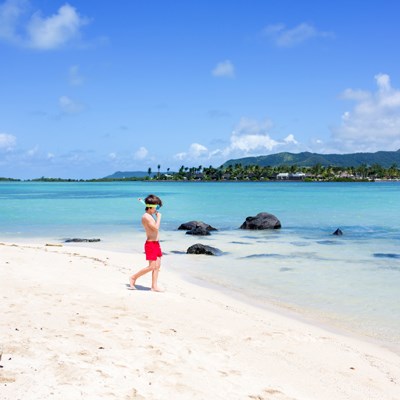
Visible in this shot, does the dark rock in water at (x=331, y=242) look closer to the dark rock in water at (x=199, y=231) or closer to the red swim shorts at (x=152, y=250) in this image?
the dark rock in water at (x=199, y=231)

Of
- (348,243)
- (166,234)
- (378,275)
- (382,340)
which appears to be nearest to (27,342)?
(382,340)

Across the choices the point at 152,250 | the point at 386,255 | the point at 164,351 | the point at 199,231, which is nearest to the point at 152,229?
the point at 152,250

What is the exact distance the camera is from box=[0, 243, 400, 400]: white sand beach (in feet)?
17.2

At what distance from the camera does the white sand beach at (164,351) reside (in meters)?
5.23

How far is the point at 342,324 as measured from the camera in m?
9.97

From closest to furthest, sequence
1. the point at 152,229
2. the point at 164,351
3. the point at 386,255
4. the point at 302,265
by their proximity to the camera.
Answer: the point at 164,351 < the point at 152,229 < the point at 302,265 < the point at 386,255

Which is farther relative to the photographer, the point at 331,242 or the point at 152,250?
the point at 331,242

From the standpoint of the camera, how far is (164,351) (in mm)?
6371

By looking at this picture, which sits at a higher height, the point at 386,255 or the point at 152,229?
the point at 152,229

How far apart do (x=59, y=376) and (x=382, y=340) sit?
20.1ft

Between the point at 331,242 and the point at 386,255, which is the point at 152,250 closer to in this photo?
the point at 386,255

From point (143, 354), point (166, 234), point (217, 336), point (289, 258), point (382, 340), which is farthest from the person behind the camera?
point (166, 234)

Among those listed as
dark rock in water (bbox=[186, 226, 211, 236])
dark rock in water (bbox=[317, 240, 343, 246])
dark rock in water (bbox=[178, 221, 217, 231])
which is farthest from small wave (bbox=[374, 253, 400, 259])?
dark rock in water (bbox=[178, 221, 217, 231])

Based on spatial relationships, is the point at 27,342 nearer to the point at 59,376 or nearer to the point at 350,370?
the point at 59,376
